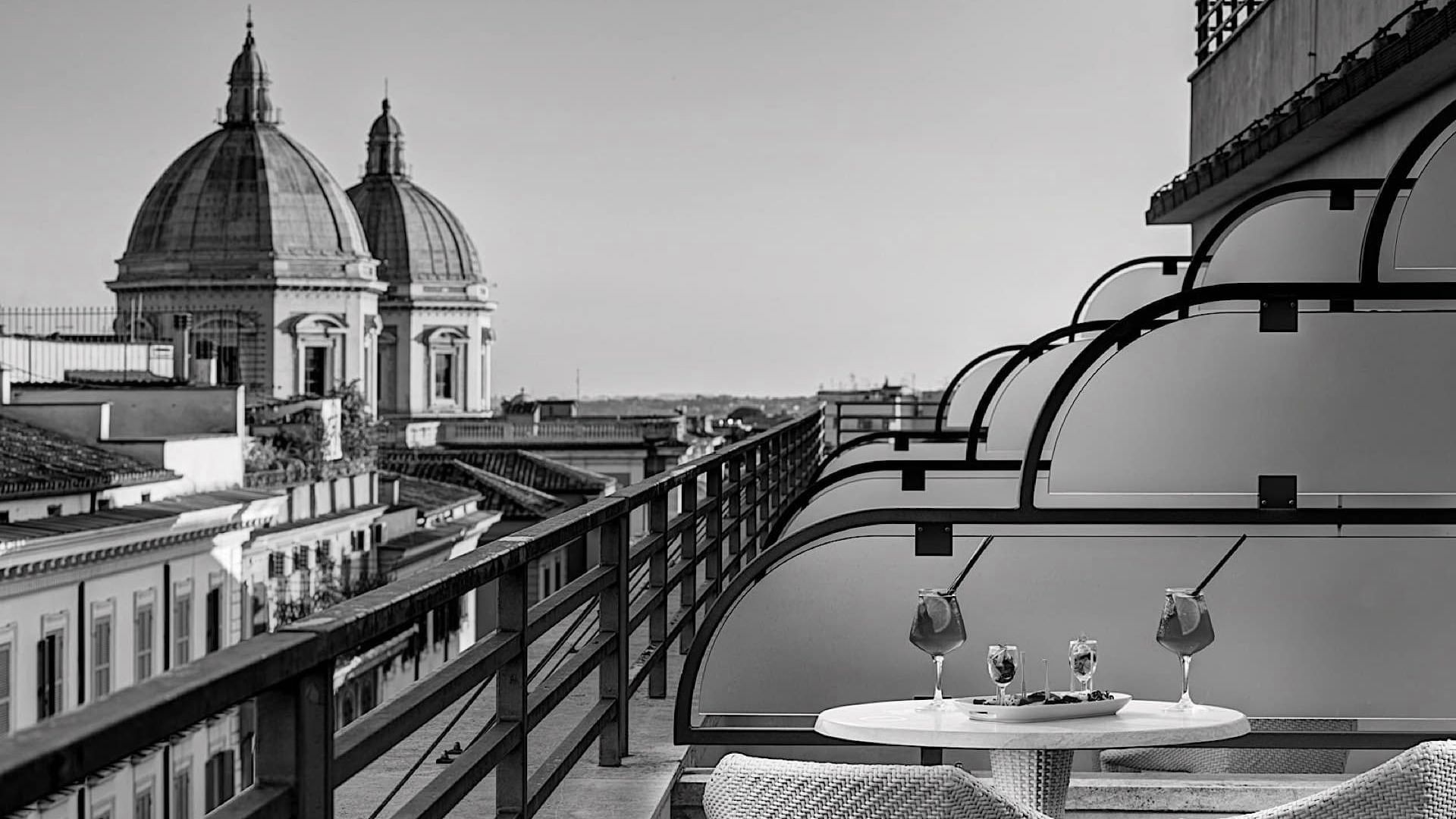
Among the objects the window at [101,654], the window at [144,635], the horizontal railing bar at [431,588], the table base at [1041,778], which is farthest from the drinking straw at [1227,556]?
the window at [144,635]

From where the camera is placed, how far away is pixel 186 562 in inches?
1287

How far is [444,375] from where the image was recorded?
89.9m

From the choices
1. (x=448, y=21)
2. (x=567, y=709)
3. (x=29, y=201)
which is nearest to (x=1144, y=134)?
(x=567, y=709)

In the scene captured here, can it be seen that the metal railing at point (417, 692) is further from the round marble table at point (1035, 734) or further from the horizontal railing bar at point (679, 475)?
the round marble table at point (1035, 734)

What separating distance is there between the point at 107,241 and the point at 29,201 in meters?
5.91

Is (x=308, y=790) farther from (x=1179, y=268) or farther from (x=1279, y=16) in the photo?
(x=1279, y=16)

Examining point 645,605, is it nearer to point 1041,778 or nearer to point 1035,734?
point 1041,778

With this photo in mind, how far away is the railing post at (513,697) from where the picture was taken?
3.43 m

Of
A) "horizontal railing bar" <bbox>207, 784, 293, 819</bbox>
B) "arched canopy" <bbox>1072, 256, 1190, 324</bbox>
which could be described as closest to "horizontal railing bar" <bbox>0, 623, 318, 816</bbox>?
"horizontal railing bar" <bbox>207, 784, 293, 819</bbox>

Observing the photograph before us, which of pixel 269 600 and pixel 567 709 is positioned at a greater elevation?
pixel 567 709

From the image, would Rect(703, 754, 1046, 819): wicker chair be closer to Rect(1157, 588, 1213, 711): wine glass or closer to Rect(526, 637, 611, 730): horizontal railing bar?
Rect(526, 637, 611, 730): horizontal railing bar

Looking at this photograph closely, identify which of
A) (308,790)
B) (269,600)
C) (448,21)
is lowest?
(269,600)

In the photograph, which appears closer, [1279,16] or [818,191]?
[1279,16]

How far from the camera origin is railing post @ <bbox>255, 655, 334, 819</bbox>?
7.08ft
